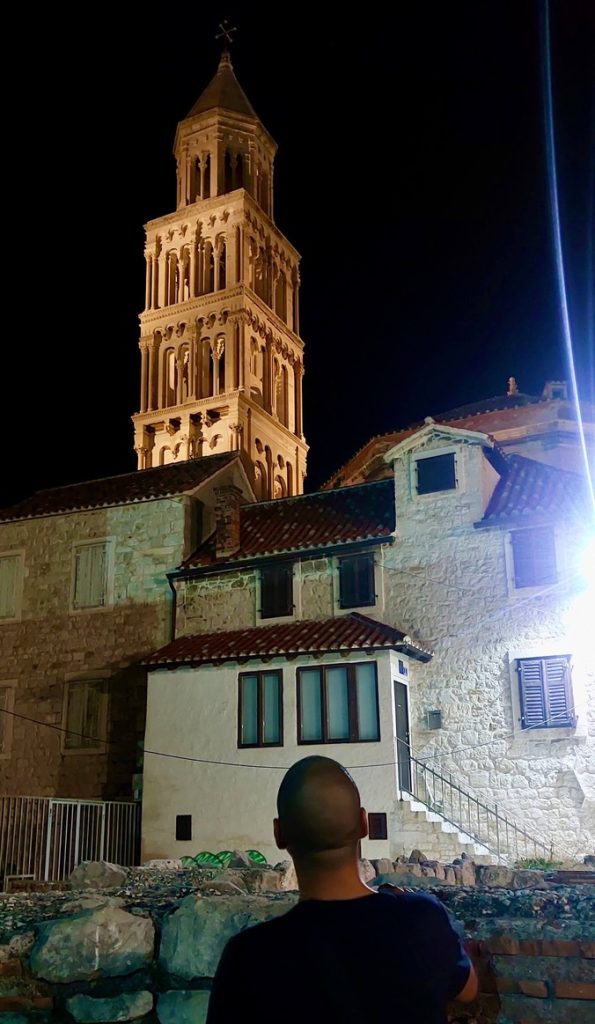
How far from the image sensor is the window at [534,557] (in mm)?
20938

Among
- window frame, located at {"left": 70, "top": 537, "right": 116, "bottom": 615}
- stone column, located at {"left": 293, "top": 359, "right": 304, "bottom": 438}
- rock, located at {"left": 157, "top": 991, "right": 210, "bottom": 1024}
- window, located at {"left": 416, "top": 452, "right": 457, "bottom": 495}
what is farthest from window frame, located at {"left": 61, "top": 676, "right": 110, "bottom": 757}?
stone column, located at {"left": 293, "top": 359, "right": 304, "bottom": 438}

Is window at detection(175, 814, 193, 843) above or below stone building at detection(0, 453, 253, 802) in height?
below

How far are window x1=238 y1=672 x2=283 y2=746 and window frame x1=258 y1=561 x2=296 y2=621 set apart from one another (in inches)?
82.2

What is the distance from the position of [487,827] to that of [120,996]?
15.8 m

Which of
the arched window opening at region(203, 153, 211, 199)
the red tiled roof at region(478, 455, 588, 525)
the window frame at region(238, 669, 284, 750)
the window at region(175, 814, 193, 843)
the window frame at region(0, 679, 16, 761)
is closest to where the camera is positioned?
the red tiled roof at region(478, 455, 588, 525)

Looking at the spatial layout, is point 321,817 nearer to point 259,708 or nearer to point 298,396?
point 259,708

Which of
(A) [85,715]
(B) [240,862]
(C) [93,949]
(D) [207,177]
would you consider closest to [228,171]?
(D) [207,177]

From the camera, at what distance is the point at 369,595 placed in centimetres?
2311

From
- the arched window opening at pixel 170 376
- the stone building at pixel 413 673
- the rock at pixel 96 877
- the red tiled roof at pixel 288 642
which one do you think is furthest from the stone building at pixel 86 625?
the arched window opening at pixel 170 376

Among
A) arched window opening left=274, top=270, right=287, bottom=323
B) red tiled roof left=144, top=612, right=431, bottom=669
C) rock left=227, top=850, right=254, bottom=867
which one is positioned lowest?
rock left=227, top=850, right=254, bottom=867

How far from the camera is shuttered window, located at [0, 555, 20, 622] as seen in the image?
28.2 metres

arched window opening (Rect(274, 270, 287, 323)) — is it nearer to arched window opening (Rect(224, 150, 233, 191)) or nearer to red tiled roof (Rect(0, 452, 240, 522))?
arched window opening (Rect(224, 150, 233, 191))

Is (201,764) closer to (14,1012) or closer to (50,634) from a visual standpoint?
(50,634)

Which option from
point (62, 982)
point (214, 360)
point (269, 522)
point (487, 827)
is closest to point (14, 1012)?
point (62, 982)
